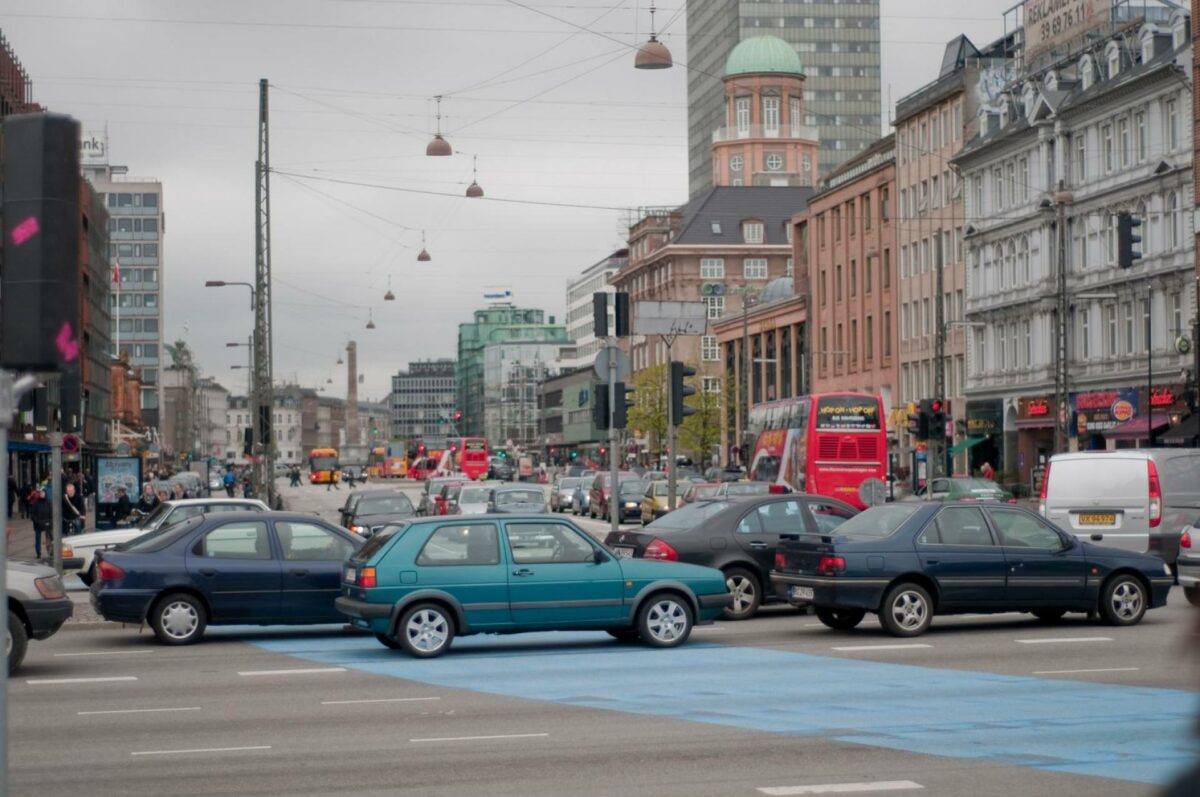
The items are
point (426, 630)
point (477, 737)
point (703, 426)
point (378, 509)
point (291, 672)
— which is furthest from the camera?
point (703, 426)

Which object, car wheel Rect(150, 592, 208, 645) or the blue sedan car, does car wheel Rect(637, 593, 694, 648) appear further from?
car wheel Rect(150, 592, 208, 645)

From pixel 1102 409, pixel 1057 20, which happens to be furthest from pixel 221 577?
pixel 1057 20

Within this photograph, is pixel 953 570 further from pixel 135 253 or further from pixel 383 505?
pixel 135 253

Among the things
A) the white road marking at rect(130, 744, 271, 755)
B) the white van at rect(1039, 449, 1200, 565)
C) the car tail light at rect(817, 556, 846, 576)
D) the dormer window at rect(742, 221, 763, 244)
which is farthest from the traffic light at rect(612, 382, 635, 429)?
the dormer window at rect(742, 221, 763, 244)

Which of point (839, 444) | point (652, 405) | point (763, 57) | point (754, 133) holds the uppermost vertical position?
point (763, 57)

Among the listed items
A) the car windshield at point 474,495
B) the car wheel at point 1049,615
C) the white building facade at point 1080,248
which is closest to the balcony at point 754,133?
the white building facade at point 1080,248

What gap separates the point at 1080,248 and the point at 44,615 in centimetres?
5545

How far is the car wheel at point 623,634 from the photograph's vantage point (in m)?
18.6

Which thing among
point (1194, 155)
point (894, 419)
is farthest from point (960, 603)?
point (894, 419)

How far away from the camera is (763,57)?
150500 mm

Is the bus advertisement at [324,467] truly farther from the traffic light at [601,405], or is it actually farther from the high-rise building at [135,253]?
→ the traffic light at [601,405]

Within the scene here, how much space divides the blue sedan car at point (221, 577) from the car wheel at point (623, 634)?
3.04 meters

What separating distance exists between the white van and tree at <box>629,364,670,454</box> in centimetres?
9085

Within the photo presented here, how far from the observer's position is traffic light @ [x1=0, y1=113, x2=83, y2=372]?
6586 mm
